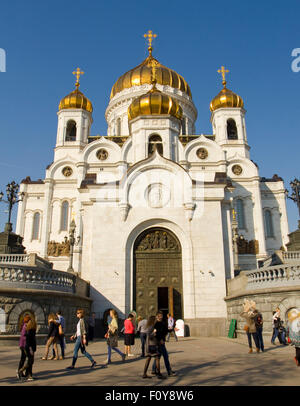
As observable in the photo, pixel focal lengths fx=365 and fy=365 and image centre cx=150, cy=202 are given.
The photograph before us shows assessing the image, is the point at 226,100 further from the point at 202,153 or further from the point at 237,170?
the point at 237,170

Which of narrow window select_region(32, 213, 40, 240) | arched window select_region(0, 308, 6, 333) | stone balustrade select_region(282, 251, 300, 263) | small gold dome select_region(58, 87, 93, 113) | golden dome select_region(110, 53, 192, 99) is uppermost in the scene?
golden dome select_region(110, 53, 192, 99)

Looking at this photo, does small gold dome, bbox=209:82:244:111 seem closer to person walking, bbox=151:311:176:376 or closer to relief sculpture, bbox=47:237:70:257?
relief sculpture, bbox=47:237:70:257

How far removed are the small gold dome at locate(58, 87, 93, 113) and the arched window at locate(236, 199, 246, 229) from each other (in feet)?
69.9

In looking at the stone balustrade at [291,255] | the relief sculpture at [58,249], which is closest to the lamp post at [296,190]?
the stone balustrade at [291,255]

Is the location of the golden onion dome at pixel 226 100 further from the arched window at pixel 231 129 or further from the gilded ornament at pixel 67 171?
the gilded ornament at pixel 67 171

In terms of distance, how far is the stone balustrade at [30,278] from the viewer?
14453mm

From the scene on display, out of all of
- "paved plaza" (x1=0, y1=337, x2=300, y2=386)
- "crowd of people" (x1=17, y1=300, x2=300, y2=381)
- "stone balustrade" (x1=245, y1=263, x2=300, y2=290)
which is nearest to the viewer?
"paved plaza" (x1=0, y1=337, x2=300, y2=386)

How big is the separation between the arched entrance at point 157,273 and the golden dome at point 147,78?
2979 cm

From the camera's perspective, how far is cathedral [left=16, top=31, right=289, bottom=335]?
20109mm

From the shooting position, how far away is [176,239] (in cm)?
2122

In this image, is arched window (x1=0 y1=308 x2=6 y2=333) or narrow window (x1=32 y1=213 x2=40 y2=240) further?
narrow window (x1=32 y1=213 x2=40 y2=240)

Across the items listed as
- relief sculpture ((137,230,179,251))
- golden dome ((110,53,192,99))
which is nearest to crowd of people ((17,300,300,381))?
relief sculpture ((137,230,179,251))
